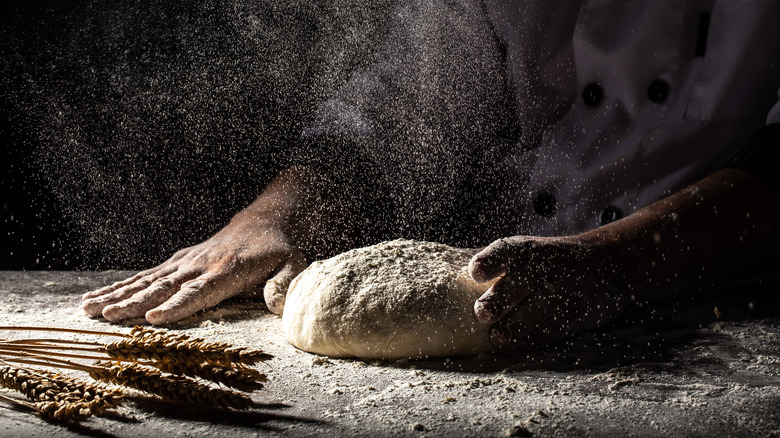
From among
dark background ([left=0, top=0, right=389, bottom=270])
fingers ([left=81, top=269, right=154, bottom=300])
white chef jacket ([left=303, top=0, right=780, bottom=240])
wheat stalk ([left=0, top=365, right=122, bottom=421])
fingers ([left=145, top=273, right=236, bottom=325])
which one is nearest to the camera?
wheat stalk ([left=0, top=365, right=122, bottom=421])

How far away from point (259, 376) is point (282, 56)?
6.18 ft

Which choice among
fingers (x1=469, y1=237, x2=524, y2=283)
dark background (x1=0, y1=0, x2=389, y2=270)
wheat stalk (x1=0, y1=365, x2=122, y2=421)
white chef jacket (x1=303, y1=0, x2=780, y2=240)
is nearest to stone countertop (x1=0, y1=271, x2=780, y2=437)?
wheat stalk (x1=0, y1=365, x2=122, y2=421)

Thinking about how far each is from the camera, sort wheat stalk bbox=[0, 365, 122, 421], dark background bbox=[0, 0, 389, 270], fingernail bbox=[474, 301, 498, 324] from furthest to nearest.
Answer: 1. dark background bbox=[0, 0, 389, 270]
2. fingernail bbox=[474, 301, 498, 324]
3. wheat stalk bbox=[0, 365, 122, 421]

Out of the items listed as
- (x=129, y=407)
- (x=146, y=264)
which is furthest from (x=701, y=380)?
(x=146, y=264)

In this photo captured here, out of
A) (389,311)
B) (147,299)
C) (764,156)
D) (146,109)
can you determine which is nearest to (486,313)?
(389,311)

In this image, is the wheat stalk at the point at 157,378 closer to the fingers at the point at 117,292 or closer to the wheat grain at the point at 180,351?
the wheat grain at the point at 180,351

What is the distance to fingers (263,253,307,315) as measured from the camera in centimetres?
144

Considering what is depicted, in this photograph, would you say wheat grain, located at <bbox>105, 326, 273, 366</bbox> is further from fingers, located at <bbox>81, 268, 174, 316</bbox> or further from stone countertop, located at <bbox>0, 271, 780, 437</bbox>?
fingers, located at <bbox>81, 268, 174, 316</bbox>

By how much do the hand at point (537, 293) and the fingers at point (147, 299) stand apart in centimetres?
79

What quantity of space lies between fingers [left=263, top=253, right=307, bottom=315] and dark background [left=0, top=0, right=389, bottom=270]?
28.5 inches

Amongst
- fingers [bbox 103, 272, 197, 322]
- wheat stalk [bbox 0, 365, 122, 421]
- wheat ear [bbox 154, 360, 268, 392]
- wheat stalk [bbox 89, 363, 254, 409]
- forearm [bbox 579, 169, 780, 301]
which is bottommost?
wheat stalk [bbox 0, 365, 122, 421]

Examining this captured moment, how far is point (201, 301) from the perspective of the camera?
1.46 m

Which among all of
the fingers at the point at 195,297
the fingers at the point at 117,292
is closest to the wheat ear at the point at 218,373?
the fingers at the point at 195,297

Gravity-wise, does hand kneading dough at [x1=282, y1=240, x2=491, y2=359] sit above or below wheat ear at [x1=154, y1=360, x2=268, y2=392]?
above
